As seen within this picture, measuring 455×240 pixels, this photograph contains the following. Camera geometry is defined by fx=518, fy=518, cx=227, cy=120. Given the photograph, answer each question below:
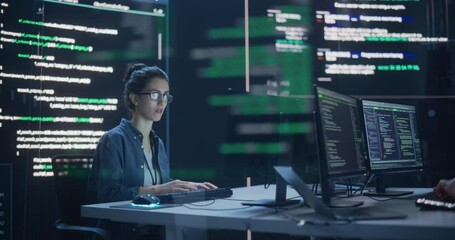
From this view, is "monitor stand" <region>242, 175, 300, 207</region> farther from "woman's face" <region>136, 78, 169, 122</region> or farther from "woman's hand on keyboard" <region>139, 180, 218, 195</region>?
"woman's face" <region>136, 78, 169, 122</region>

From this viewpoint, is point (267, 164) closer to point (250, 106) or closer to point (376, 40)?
point (250, 106)

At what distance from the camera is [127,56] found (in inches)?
153

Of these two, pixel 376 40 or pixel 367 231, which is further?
pixel 376 40

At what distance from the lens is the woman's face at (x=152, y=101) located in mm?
2740

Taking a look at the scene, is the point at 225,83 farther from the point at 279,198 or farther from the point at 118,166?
the point at 279,198

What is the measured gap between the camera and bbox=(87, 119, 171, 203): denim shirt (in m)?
2.38

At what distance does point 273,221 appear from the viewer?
1.59 m

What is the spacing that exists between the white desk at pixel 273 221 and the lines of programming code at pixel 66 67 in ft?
4.76

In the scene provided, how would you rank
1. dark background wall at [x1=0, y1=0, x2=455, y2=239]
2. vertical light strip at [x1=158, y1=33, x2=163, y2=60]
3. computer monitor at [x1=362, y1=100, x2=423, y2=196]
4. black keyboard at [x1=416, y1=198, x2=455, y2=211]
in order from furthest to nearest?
vertical light strip at [x1=158, y1=33, x2=163, y2=60] → dark background wall at [x1=0, y1=0, x2=455, y2=239] → computer monitor at [x1=362, y1=100, x2=423, y2=196] → black keyboard at [x1=416, y1=198, x2=455, y2=211]

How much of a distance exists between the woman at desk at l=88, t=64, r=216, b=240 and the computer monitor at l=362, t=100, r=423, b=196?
76 centimetres

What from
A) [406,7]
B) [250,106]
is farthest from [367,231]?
[406,7]

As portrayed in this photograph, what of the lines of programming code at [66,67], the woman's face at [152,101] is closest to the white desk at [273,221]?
the woman's face at [152,101]

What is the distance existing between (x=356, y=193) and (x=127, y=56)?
209 centimetres

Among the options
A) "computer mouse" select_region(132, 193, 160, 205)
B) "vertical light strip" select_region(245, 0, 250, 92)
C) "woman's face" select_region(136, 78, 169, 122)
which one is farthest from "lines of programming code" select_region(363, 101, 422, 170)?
"vertical light strip" select_region(245, 0, 250, 92)
